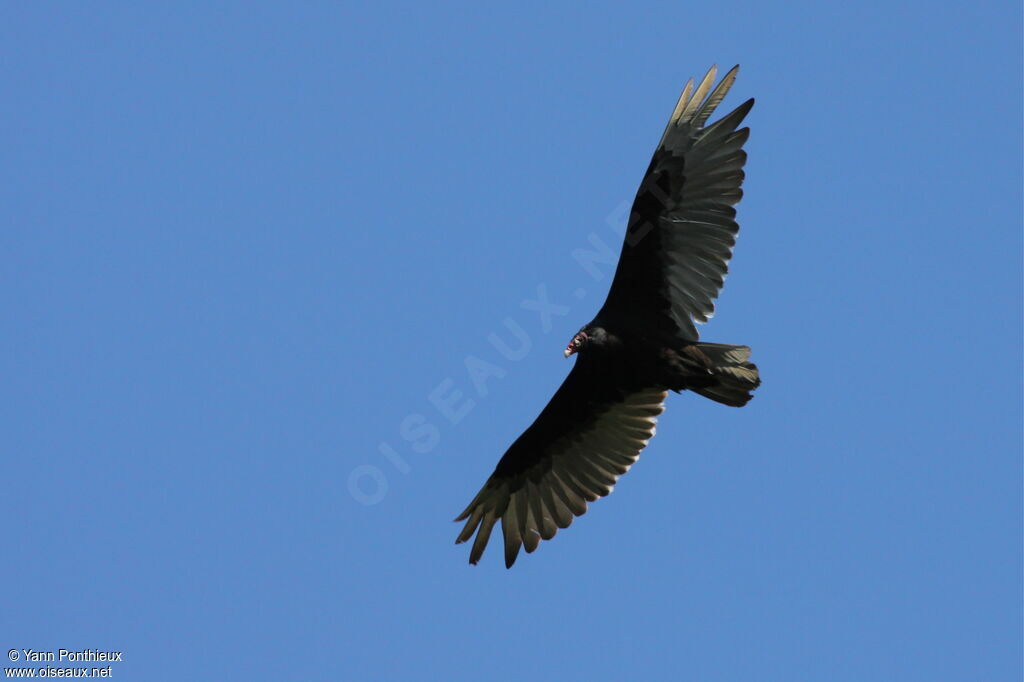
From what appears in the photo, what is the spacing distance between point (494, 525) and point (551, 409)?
3.44ft

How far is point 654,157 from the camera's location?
29.6 ft

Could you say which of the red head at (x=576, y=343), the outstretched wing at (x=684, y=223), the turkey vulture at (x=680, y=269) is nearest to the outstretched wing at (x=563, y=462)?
the turkey vulture at (x=680, y=269)

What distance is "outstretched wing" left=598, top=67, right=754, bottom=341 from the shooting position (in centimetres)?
891

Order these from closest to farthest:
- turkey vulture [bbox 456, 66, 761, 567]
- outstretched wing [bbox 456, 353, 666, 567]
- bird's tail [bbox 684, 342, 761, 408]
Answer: bird's tail [bbox 684, 342, 761, 408]
turkey vulture [bbox 456, 66, 761, 567]
outstretched wing [bbox 456, 353, 666, 567]

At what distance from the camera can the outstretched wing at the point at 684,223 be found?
8.91 m

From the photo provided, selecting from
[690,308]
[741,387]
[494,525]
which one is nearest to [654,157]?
[690,308]

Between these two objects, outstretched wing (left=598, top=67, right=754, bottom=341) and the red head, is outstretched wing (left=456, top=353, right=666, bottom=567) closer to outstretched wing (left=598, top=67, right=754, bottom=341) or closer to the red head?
the red head

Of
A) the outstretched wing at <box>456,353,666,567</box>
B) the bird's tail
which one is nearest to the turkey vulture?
the bird's tail

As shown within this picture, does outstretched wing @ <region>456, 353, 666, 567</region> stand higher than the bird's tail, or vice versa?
outstretched wing @ <region>456, 353, 666, 567</region>


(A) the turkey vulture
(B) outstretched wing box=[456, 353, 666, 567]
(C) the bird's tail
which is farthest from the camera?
(B) outstretched wing box=[456, 353, 666, 567]

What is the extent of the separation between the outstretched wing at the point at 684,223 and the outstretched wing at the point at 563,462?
0.84 meters

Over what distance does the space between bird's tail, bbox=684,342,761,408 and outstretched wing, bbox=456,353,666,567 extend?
0.91 meters

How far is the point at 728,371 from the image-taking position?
8.78 meters

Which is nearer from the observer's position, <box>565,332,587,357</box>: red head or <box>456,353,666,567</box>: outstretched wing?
<box>565,332,587,357</box>: red head
